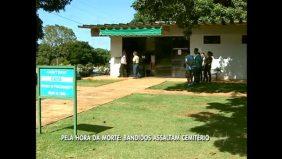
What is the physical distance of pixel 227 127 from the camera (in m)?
8.97

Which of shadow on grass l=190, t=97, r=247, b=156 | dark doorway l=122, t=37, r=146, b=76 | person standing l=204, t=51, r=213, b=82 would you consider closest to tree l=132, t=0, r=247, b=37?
person standing l=204, t=51, r=213, b=82

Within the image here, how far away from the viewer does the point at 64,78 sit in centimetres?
809

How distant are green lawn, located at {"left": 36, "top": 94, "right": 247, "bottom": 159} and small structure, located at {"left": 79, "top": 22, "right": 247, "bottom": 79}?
9299 mm

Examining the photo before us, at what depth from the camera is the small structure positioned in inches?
898

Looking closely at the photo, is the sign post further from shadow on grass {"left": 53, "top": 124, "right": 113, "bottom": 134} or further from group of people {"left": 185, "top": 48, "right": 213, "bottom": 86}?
group of people {"left": 185, "top": 48, "right": 213, "bottom": 86}

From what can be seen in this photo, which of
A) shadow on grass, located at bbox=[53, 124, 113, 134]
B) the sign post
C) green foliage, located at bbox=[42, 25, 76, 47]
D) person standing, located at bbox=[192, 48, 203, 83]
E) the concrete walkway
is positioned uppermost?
green foliage, located at bbox=[42, 25, 76, 47]

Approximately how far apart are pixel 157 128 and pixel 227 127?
1.57 metres

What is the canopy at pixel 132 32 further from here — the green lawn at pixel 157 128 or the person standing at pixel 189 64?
the green lawn at pixel 157 128

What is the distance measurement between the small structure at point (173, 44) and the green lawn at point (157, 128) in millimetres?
9299

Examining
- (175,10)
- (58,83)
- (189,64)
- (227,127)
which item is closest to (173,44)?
(189,64)
